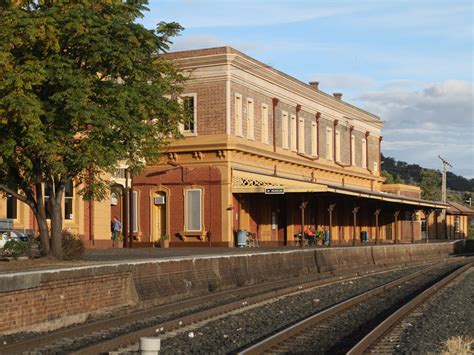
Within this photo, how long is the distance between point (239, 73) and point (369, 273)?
17.8 metres

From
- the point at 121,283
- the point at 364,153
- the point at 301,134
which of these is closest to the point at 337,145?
the point at 364,153

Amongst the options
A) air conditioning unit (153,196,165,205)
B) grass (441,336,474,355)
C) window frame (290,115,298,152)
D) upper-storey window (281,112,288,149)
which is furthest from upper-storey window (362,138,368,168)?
grass (441,336,474,355)

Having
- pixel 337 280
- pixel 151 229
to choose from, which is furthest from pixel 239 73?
pixel 337 280

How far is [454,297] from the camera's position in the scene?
2134 cm

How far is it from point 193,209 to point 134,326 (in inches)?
1290

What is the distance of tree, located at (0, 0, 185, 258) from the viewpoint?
2009cm

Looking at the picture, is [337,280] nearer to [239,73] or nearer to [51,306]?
[51,306]

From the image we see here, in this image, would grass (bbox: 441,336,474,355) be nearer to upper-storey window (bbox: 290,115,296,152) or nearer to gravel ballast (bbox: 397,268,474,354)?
gravel ballast (bbox: 397,268,474,354)

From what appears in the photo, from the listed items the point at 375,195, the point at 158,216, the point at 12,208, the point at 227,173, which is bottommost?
the point at 158,216

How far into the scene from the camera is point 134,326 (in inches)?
566

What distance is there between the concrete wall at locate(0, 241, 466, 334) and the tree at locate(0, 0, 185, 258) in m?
3.65

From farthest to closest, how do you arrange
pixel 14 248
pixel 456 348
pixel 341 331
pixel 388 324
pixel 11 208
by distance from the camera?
1. pixel 11 208
2. pixel 14 248
3. pixel 388 324
4. pixel 341 331
5. pixel 456 348

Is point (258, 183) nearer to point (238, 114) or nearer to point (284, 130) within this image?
point (238, 114)

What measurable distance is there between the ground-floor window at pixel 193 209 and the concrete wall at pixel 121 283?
15943 millimetres
